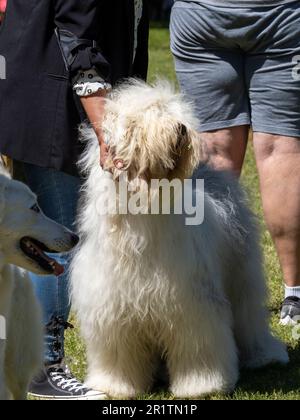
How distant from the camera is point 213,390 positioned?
413 cm

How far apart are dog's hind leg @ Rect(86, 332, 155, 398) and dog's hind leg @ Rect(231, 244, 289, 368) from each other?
1.65 feet

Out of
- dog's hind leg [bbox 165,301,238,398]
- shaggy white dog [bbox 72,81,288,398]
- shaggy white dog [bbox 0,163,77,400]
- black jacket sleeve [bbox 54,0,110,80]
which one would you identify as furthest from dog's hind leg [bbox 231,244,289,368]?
black jacket sleeve [bbox 54,0,110,80]

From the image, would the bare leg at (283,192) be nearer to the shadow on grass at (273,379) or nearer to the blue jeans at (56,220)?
the shadow on grass at (273,379)

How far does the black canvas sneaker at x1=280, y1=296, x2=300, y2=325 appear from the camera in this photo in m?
5.16

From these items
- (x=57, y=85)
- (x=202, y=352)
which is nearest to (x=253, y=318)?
(x=202, y=352)

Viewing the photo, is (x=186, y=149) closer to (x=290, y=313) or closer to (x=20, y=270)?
(x=20, y=270)

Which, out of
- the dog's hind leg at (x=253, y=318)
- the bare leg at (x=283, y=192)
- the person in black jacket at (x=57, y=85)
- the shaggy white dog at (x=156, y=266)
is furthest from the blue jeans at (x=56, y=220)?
the bare leg at (x=283, y=192)

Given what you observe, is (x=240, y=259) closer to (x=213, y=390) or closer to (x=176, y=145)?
(x=213, y=390)

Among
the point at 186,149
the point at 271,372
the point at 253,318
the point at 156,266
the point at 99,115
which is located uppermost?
the point at 99,115

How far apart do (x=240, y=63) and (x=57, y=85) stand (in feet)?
3.94

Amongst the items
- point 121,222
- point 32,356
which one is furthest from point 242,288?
point 32,356

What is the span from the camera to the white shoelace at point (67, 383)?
423 cm

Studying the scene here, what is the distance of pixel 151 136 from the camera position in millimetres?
3672

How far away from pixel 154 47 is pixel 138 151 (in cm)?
1500
